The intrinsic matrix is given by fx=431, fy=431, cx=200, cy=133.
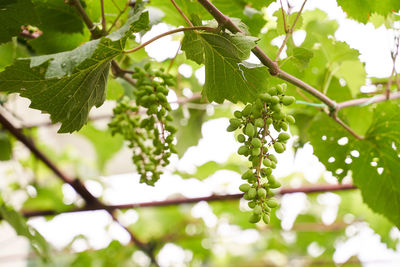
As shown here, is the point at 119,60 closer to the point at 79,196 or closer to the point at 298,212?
the point at 79,196

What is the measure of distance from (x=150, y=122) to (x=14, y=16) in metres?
0.39

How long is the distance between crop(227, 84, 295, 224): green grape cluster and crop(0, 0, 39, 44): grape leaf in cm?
53

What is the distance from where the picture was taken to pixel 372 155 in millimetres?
1377

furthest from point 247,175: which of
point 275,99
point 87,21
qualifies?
point 87,21

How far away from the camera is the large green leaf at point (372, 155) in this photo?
53.1 inches

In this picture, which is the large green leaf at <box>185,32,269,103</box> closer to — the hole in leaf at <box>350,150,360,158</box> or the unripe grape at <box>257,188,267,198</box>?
the unripe grape at <box>257,188,267,198</box>

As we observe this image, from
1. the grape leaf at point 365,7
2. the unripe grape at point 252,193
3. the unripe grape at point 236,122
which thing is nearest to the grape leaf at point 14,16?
the unripe grape at point 236,122

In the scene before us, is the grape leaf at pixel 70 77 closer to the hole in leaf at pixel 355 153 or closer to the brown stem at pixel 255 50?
the brown stem at pixel 255 50

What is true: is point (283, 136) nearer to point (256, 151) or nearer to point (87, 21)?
point (256, 151)

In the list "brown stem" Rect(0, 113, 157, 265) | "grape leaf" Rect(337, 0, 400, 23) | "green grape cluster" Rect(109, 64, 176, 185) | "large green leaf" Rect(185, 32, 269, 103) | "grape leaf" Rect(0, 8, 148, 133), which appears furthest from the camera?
"brown stem" Rect(0, 113, 157, 265)

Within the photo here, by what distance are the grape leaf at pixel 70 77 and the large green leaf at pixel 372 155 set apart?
79cm

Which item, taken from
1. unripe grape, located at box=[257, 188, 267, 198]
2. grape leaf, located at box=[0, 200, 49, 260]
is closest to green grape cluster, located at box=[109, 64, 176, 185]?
unripe grape, located at box=[257, 188, 267, 198]

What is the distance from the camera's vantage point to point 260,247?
438 cm

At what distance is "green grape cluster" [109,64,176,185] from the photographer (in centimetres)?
101
